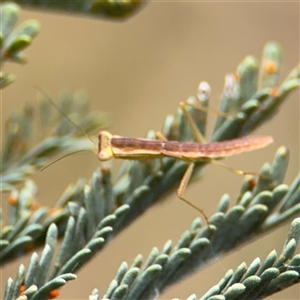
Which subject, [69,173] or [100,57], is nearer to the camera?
[69,173]

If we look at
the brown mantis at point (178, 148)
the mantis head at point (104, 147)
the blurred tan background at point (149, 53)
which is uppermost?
the blurred tan background at point (149, 53)

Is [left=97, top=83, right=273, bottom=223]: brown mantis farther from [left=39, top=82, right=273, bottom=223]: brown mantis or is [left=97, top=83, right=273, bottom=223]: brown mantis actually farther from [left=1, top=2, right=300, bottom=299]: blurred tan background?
[left=1, top=2, right=300, bottom=299]: blurred tan background

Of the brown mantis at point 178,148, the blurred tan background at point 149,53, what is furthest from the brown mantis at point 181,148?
the blurred tan background at point 149,53

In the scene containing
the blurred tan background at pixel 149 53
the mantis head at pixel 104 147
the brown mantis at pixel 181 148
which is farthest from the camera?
the blurred tan background at pixel 149 53

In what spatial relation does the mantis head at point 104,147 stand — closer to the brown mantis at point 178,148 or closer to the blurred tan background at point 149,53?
the brown mantis at point 178,148

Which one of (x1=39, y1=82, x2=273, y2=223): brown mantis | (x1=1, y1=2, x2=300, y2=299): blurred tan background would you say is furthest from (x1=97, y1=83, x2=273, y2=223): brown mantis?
(x1=1, y1=2, x2=300, y2=299): blurred tan background

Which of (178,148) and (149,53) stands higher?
(149,53)

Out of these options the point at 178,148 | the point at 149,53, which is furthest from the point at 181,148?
the point at 149,53

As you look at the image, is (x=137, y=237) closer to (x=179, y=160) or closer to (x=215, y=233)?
(x=179, y=160)

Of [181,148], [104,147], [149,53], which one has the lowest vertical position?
[181,148]

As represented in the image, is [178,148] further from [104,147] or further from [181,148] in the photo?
[104,147]

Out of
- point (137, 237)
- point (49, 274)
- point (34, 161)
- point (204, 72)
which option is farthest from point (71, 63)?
point (49, 274)
